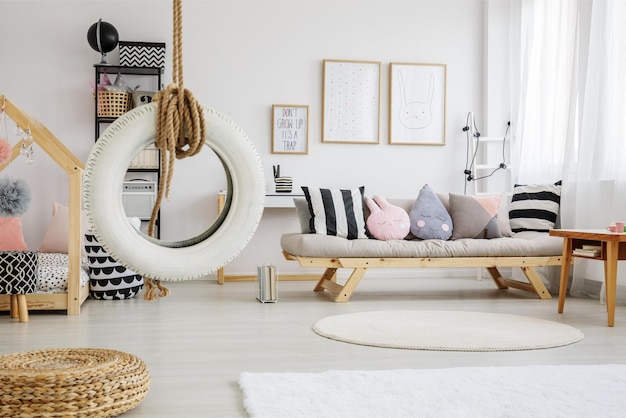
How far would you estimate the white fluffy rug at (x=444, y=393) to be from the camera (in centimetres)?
214

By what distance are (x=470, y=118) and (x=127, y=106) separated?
10.3 feet

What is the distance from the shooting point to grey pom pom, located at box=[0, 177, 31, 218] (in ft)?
12.9

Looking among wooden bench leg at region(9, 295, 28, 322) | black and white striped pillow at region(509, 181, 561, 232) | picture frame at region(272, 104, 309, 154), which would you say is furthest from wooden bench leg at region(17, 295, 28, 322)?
black and white striped pillow at region(509, 181, 561, 232)

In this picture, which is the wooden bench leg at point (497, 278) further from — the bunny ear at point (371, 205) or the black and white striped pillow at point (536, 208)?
the bunny ear at point (371, 205)

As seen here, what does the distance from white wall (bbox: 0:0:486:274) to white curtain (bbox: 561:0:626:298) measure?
4.99 feet

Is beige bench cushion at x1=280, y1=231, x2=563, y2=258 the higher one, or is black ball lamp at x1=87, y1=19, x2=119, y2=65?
black ball lamp at x1=87, y1=19, x2=119, y2=65

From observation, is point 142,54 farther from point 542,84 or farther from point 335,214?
point 542,84

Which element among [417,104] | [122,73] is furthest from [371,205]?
[122,73]

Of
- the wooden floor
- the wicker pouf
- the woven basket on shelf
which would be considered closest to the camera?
the wicker pouf

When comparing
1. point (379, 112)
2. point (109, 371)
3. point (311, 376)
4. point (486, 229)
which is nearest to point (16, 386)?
point (109, 371)

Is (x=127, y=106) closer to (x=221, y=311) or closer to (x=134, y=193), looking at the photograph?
(x=134, y=193)

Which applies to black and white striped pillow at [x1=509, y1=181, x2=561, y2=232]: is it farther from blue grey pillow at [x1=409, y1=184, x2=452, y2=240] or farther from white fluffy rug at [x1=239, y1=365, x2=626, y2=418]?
white fluffy rug at [x1=239, y1=365, x2=626, y2=418]

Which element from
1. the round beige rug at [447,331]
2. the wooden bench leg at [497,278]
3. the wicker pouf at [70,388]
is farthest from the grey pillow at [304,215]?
the wicker pouf at [70,388]

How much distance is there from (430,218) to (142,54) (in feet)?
9.15
